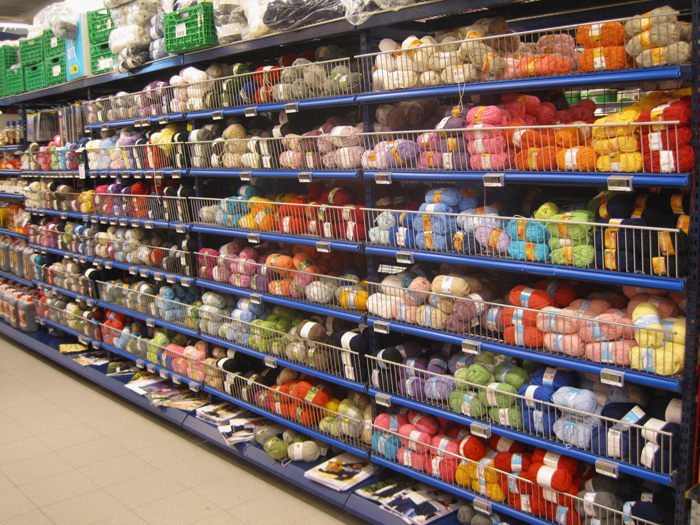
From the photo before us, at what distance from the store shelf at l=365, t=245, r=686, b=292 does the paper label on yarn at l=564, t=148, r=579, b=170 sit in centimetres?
39

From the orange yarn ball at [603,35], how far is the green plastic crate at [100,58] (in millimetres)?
3959

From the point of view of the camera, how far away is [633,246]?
213 centimetres

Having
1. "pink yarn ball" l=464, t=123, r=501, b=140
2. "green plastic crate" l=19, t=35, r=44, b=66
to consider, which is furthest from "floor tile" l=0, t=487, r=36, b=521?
"green plastic crate" l=19, t=35, r=44, b=66

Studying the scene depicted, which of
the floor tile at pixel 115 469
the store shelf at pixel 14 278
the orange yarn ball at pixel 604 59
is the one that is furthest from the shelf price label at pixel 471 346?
the store shelf at pixel 14 278

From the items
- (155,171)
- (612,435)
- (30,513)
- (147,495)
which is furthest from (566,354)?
→ (155,171)

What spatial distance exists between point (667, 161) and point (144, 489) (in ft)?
10.7

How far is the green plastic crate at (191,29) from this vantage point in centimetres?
379

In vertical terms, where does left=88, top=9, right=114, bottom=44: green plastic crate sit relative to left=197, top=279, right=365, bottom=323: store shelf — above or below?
above

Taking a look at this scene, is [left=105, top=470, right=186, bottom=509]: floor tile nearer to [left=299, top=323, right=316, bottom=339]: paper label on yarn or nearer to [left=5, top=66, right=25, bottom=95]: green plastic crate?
[left=299, top=323, right=316, bottom=339]: paper label on yarn

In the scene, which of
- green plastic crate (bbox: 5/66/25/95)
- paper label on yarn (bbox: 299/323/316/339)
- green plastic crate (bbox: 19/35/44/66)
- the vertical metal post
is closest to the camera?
the vertical metal post

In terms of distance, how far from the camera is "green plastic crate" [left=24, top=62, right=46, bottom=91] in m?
5.81

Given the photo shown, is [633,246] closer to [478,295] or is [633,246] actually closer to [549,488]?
[478,295]

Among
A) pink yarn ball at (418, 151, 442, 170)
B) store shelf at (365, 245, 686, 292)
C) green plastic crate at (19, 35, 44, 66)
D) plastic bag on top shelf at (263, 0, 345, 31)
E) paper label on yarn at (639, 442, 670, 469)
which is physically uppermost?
green plastic crate at (19, 35, 44, 66)

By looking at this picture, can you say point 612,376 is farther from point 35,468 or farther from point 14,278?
point 14,278
